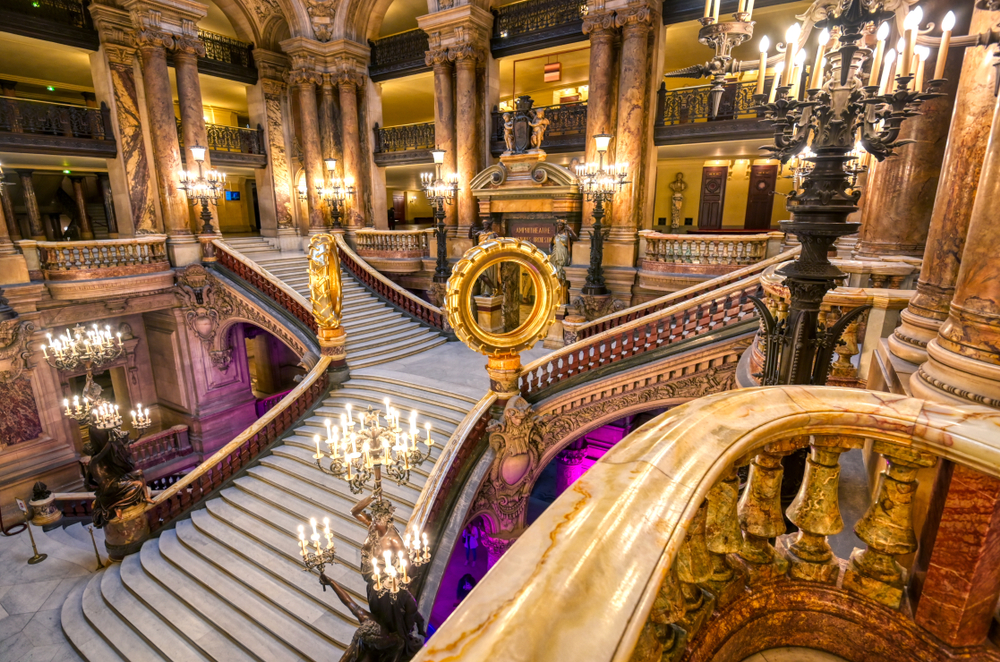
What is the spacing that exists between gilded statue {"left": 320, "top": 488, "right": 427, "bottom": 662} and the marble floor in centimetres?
436

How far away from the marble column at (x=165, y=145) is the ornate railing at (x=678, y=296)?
443 inches

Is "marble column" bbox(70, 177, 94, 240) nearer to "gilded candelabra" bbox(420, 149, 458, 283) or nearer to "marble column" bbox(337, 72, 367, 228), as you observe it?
"marble column" bbox(337, 72, 367, 228)

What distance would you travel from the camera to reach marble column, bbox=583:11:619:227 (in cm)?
1165

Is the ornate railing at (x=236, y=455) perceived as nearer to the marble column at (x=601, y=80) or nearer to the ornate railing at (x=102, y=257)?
the ornate railing at (x=102, y=257)

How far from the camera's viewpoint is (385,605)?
4.68m

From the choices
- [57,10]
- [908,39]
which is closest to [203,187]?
[57,10]

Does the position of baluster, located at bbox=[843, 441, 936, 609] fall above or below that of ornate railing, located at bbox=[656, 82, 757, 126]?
below

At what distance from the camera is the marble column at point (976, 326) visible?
8.43 ft

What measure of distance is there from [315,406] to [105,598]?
419 centimetres

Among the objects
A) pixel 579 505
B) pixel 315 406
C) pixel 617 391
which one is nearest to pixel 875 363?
pixel 617 391

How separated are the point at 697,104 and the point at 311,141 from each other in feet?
40.3

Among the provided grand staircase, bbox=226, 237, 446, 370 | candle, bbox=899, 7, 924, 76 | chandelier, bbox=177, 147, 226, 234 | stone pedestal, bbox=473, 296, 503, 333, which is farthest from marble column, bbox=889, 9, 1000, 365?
chandelier, bbox=177, 147, 226, 234

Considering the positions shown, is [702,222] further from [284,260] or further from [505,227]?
[284,260]

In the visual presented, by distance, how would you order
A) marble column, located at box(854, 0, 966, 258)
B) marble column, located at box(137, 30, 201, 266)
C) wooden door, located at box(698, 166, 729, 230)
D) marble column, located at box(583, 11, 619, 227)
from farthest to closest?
wooden door, located at box(698, 166, 729, 230) < marble column, located at box(137, 30, 201, 266) < marble column, located at box(583, 11, 619, 227) < marble column, located at box(854, 0, 966, 258)
